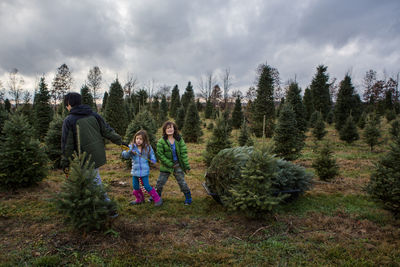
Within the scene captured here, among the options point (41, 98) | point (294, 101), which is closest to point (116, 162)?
point (41, 98)

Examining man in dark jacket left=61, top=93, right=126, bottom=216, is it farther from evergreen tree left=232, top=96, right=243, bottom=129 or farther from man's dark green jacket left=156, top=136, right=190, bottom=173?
evergreen tree left=232, top=96, right=243, bottom=129

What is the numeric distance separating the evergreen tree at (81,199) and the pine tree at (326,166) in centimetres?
669

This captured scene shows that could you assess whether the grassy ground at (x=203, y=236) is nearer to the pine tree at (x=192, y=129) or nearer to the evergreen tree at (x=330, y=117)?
the pine tree at (x=192, y=129)

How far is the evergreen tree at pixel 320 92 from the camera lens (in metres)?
27.3

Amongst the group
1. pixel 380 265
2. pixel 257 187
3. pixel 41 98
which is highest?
pixel 41 98

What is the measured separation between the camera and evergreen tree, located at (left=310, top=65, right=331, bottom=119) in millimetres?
27328

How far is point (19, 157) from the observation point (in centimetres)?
491

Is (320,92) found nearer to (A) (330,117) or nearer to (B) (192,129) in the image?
(A) (330,117)

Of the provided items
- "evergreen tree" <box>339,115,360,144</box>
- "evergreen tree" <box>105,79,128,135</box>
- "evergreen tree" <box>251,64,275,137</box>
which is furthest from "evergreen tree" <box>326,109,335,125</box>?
"evergreen tree" <box>105,79,128,135</box>

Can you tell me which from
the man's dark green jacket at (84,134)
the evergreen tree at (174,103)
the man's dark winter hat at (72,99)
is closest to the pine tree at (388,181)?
the man's dark green jacket at (84,134)

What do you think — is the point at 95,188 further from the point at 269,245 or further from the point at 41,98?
the point at 41,98

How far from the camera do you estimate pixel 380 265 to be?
2.75 meters

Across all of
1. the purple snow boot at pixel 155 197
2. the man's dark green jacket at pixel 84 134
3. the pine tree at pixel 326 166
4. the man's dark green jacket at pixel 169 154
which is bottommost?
the purple snow boot at pixel 155 197

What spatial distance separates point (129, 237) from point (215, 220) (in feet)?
5.39
